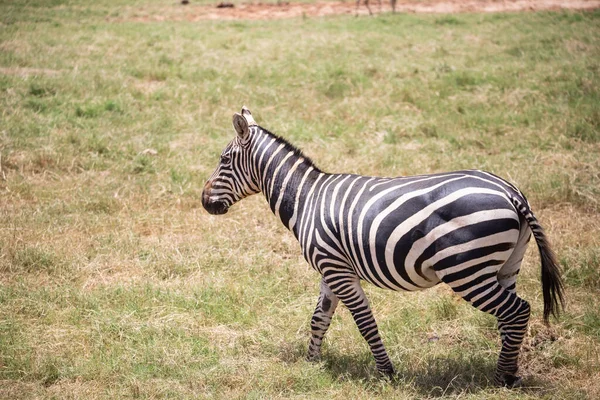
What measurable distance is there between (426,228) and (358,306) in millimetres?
895

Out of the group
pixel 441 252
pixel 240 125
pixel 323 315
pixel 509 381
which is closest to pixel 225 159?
pixel 240 125

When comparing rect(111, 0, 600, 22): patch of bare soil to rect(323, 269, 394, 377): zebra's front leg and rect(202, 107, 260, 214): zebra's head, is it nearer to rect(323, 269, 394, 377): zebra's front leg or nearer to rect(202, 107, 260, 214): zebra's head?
rect(202, 107, 260, 214): zebra's head

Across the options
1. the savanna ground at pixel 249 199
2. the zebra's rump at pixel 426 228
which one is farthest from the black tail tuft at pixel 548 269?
the savanna ground at pixel 249 199

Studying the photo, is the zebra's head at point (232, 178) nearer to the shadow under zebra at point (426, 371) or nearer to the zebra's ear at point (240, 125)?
the zebra's ear at point (240, 125)

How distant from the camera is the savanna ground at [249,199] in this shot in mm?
5301

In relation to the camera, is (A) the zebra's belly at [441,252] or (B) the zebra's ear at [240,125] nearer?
(A) the zebra's belly at [441,252]

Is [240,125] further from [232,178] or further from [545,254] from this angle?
[545,254]

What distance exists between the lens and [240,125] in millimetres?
5707

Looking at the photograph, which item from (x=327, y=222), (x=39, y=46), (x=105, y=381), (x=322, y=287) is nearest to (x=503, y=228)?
(x=327, y=222)

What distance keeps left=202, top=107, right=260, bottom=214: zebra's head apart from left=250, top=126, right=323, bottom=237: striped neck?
0.26 feet

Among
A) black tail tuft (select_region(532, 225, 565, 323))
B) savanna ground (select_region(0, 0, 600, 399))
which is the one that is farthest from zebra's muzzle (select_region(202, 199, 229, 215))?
black tail tuft (select_region(532, 225, 565, 323))

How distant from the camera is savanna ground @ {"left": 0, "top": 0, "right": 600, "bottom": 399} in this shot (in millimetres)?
5301

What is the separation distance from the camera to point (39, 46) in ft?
50.6

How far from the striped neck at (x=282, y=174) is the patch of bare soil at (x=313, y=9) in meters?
17.1
